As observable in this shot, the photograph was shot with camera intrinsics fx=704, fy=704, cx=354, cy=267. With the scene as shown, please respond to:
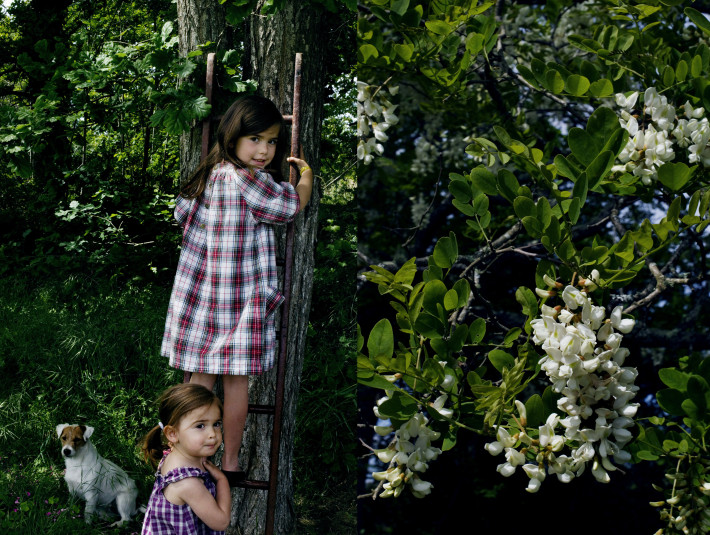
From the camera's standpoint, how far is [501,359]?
1187 millimetres

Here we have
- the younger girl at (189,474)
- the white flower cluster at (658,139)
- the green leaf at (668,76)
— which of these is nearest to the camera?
the white flower cluster at (658,139)

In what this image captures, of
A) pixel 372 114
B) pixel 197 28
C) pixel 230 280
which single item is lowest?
pixel 230 280

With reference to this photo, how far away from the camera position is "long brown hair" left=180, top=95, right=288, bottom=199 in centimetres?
190

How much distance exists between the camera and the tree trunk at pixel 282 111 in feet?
7.05

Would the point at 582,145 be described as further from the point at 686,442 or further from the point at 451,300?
the point at 686,442

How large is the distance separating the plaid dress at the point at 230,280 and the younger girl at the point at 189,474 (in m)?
0.13

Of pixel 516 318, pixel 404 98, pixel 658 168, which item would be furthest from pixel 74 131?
pixel 658 168

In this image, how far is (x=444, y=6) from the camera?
4.81ft

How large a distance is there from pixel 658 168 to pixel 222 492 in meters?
1.25

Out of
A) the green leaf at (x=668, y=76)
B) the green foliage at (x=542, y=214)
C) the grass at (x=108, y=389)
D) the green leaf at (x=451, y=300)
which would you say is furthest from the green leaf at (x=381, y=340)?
the grass at (x=108, y=389)

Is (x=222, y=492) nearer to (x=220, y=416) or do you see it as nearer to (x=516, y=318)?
(x=220, y=416)

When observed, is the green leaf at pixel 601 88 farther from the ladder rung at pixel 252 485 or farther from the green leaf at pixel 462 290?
the ladder rung at pixel 252 485

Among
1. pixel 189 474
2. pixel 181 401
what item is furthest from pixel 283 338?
pixel 189 474

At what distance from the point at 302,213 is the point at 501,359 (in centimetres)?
126
